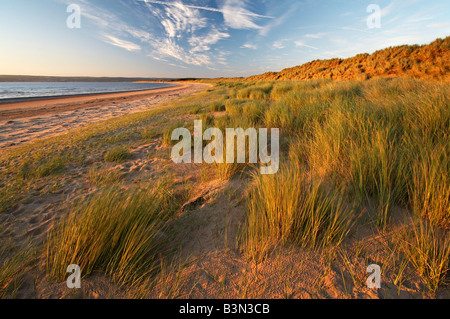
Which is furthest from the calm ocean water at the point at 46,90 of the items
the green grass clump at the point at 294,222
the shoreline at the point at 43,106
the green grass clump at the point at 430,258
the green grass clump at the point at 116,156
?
the green grass clump at the point at 430,258

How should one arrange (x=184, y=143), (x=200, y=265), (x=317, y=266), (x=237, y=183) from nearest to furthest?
(x=317, y=266)
(x=200, y=265)
(x=237, y=183)
(x=184, y=143)

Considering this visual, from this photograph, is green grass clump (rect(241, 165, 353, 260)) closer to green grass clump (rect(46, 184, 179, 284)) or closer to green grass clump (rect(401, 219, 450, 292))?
green grass clump (rect(401, 219, 450, 292))

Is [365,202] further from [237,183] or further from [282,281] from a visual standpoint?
[237,183]

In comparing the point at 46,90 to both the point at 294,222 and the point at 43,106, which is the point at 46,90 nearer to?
the point at 43,106

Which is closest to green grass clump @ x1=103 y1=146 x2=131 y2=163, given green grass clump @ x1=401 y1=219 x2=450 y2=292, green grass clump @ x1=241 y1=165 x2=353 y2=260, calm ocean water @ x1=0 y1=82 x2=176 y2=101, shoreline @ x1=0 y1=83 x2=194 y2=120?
green grass clump @ x1=241 y1=165 x2=353 y2=260

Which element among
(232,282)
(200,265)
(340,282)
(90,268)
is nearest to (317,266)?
(340,282)

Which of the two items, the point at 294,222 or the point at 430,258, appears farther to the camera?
the point at 294,222

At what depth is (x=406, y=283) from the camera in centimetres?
93

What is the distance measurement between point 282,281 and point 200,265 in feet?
A: 1.65

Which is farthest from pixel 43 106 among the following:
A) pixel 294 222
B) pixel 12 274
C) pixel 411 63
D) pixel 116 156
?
pixel 411 63

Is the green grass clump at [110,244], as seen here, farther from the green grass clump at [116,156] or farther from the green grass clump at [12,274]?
the green grass clump at [116,156]

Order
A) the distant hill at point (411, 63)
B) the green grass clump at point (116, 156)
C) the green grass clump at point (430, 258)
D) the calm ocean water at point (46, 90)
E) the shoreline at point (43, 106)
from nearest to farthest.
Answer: the green grass clump at point (430, 258) → the green grass clump at point (116, 156) → the shoreline at point (43, 106) → the distant hill at point (411, 63) → the calm ocean water at point (46, 90)

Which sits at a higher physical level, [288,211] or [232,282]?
[288,211]
